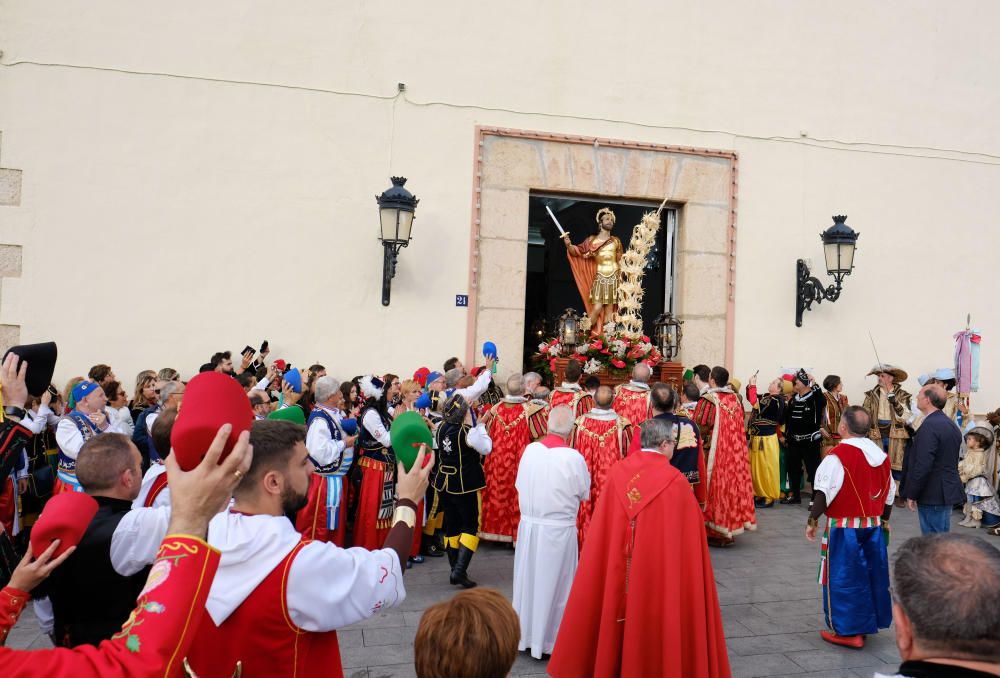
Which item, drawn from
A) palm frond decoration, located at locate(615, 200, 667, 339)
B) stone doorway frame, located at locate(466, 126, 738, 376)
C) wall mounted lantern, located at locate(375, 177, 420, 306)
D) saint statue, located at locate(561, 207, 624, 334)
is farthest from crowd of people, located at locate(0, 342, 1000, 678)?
wall mounted lantern, located at locate(375, 177, 420, 306)

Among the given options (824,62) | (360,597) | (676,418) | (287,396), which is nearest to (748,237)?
(824,62)

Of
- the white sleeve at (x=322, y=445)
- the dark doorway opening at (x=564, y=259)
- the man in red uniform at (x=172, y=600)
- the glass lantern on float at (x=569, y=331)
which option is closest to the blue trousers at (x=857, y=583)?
the white sleeve at (x=322, y=445)

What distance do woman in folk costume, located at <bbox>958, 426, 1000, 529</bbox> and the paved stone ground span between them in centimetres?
292

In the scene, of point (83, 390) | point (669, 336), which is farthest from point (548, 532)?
point (669, 336)

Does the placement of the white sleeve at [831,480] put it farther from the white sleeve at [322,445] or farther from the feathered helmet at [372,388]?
the feathered helmet at [372,388]

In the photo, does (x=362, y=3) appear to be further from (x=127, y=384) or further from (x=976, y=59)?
(x=976, y=59)

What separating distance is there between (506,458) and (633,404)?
187cm

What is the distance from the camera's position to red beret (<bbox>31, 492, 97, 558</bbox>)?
6.97 feet

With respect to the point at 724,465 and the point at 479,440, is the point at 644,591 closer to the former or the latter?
the point at 479,440

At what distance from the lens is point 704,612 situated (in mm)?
3895

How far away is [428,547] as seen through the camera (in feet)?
24.4

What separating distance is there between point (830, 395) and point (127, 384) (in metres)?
9.54

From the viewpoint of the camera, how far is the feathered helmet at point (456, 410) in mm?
6559

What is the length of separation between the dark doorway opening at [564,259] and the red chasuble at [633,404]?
239 centimetres
